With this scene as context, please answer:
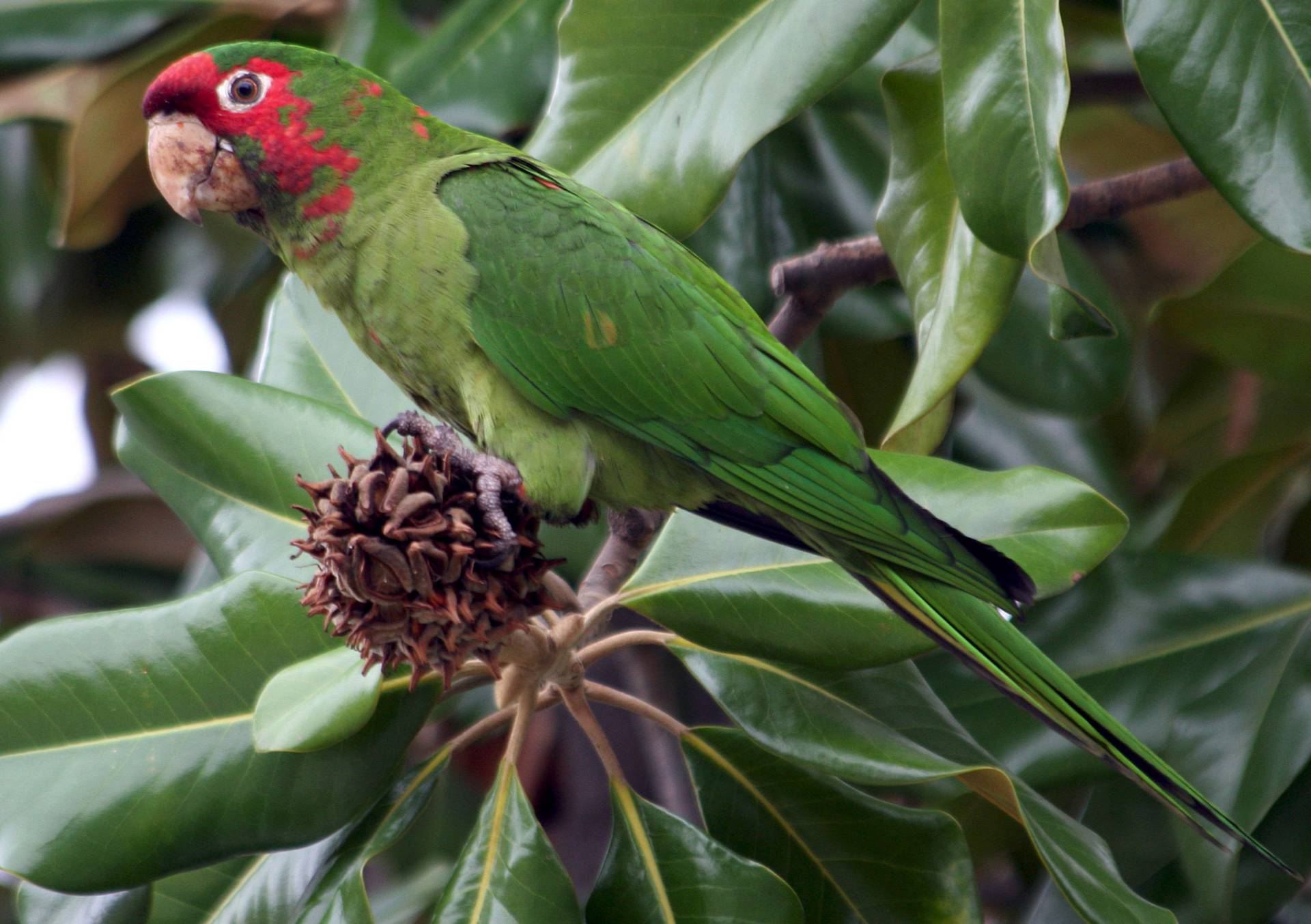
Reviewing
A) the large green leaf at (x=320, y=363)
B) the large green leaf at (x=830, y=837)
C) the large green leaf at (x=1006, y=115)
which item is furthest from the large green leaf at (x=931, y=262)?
the large green leaf at (x=320, y=363)

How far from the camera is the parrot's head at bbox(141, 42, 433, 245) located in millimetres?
1579

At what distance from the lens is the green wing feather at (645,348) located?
1.47 m

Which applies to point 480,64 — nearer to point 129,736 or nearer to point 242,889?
point 129,736

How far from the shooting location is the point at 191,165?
158cm

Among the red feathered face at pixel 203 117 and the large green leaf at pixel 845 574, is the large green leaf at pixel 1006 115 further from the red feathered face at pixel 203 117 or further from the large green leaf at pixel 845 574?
the red feathered face at pixel 203 117

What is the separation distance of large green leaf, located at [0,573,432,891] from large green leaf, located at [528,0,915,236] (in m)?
0.67

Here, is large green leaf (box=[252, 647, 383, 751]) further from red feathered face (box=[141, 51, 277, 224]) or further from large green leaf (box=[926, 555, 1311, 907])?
large green leaf (box=[926, 555, 1311, 907])

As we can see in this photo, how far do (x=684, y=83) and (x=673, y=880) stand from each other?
1.00 m

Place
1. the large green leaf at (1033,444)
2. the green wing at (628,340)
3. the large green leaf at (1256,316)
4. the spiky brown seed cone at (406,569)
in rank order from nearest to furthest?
the spiky brown seed cone at (406,569)
the green wing at (628,340)
the large green leaf at (1256,316)
the large green leaf at (1033,444)

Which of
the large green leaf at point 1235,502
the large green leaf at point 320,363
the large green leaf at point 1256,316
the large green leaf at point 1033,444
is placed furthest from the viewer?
the large green leaf at point 1033,444

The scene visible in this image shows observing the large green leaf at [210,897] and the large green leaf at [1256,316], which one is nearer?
the large green leaf at [210,897]

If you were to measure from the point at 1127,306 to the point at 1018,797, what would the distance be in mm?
1916

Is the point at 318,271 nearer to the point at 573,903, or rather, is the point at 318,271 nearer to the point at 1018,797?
the point at 573,903

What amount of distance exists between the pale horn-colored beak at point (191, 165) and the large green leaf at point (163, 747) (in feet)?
1.83
